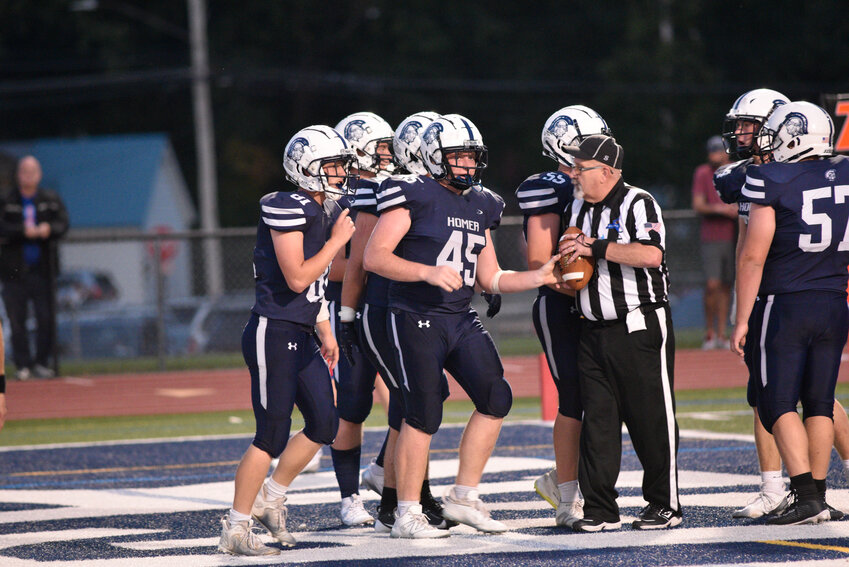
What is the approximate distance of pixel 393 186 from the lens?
6164 mm

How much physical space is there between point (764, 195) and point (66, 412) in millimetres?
8837

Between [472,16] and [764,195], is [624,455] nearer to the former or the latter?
[764,195]

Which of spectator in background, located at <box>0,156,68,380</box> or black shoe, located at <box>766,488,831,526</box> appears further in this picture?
spectator in background, located at <box>0,156,68,380</box>

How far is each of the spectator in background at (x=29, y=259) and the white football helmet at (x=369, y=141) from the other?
7.71 m

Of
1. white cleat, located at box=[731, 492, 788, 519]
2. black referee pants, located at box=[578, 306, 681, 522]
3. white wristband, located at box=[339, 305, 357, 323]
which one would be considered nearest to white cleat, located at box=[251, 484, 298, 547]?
white wristband, located at box=[339, 305, 357, 323]

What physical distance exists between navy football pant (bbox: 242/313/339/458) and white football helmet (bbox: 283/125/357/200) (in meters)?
0.68

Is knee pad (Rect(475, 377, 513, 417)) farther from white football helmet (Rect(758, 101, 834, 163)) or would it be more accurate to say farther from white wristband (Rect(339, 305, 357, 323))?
white football helmet (Rect(758, 101, 834, 163))


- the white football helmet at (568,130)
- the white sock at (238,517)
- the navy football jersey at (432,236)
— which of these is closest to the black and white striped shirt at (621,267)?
the white football helmet at (568,130)

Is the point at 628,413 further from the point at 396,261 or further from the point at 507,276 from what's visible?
the point at 396,261

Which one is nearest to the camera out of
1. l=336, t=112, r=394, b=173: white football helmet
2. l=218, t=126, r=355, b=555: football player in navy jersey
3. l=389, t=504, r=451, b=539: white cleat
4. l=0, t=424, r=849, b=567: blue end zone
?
l=0, t=424, r=849, b=567: blue end zone

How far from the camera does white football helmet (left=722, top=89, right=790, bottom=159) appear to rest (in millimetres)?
6656

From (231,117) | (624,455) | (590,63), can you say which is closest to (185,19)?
(231,117)

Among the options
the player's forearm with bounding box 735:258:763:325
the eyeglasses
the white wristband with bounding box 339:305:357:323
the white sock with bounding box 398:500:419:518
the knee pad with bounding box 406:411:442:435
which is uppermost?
the eyeglasses

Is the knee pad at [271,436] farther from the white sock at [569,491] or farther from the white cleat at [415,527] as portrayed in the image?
the white sock at [569,491]
